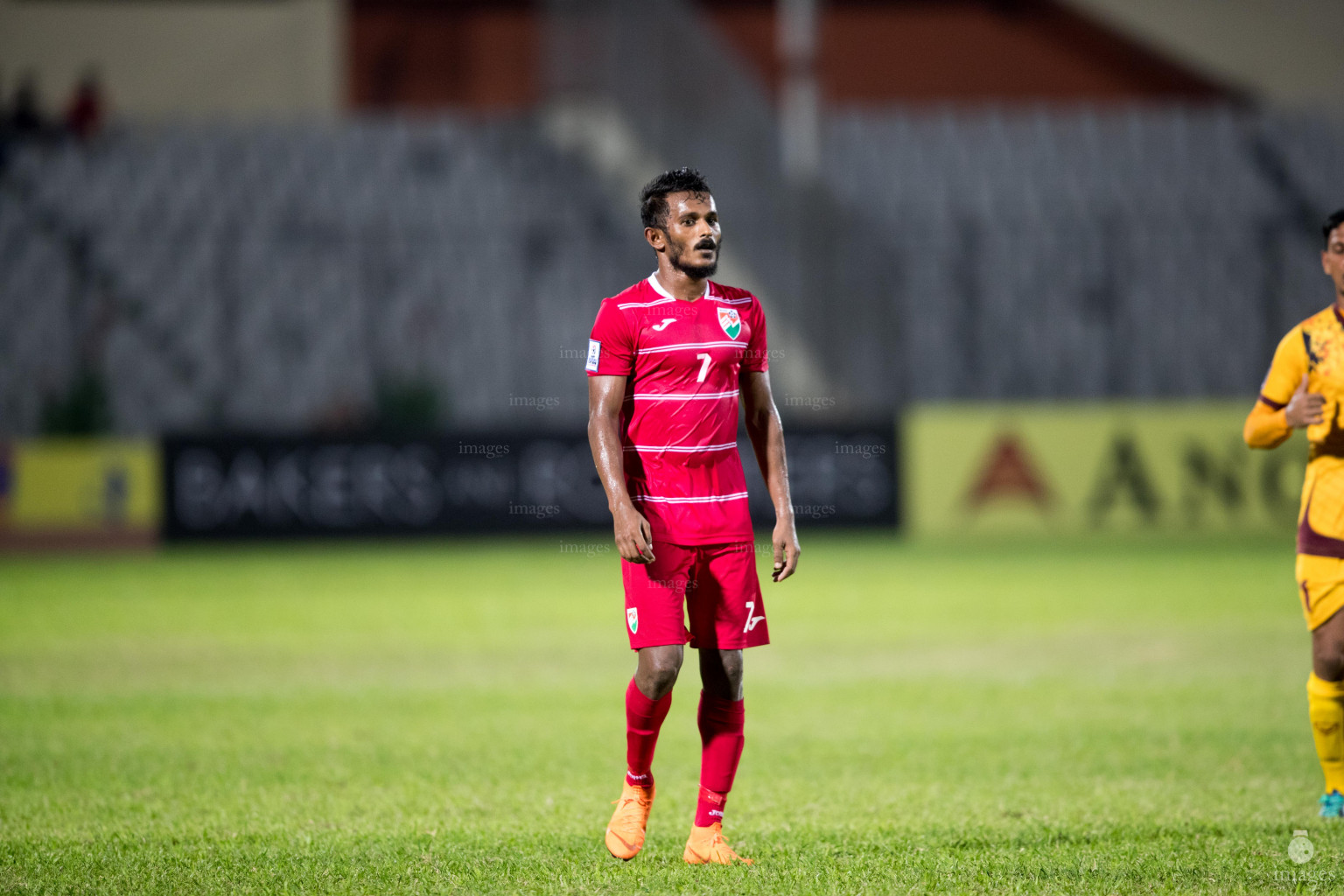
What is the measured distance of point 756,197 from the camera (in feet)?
67.3

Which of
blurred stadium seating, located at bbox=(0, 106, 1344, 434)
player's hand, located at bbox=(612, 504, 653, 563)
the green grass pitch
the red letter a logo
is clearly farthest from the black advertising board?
player's hand, located at bbox=(612, 504, 653, 563)

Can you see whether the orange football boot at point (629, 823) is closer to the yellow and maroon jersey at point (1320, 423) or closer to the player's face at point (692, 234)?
the player's face at point (692, 234)

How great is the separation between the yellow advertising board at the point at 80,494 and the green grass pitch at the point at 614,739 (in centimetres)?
284

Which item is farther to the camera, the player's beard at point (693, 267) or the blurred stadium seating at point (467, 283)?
the blurred stadium seating at point (467, 283)

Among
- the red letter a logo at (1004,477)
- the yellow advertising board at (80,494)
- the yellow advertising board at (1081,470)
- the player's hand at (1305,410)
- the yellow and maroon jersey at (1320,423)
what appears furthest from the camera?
the red letter a logo at (1004,477)

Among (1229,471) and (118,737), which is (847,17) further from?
(118,737)

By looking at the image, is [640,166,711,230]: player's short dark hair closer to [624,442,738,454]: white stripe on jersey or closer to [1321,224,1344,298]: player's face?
[624,442,738,454]: white stripe on jersey

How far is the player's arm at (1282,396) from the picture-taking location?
17.1ft

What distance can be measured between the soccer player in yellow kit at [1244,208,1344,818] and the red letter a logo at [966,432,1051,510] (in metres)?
12.1

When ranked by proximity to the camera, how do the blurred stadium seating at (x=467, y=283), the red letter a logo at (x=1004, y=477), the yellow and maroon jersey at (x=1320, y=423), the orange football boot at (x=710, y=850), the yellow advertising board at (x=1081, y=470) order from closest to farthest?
the orange football boot at (x=710, y=850), the yellow and maroon jersey at (x=1320, y=423), the yellow advertising board at (x=1081, y=470), the red letter a logo at (x=1004, y=477), the blurred stadium seating at (x=467, y=283)

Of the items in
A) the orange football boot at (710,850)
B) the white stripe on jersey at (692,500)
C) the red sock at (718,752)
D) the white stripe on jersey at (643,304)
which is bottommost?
the orange football boot at (710,850)

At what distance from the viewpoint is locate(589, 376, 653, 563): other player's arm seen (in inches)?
176

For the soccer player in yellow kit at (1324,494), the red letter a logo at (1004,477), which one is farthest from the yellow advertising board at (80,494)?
the soccer player in yellow kit at (1324,494)

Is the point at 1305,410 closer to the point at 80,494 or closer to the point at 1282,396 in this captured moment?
the point at 1282,396
